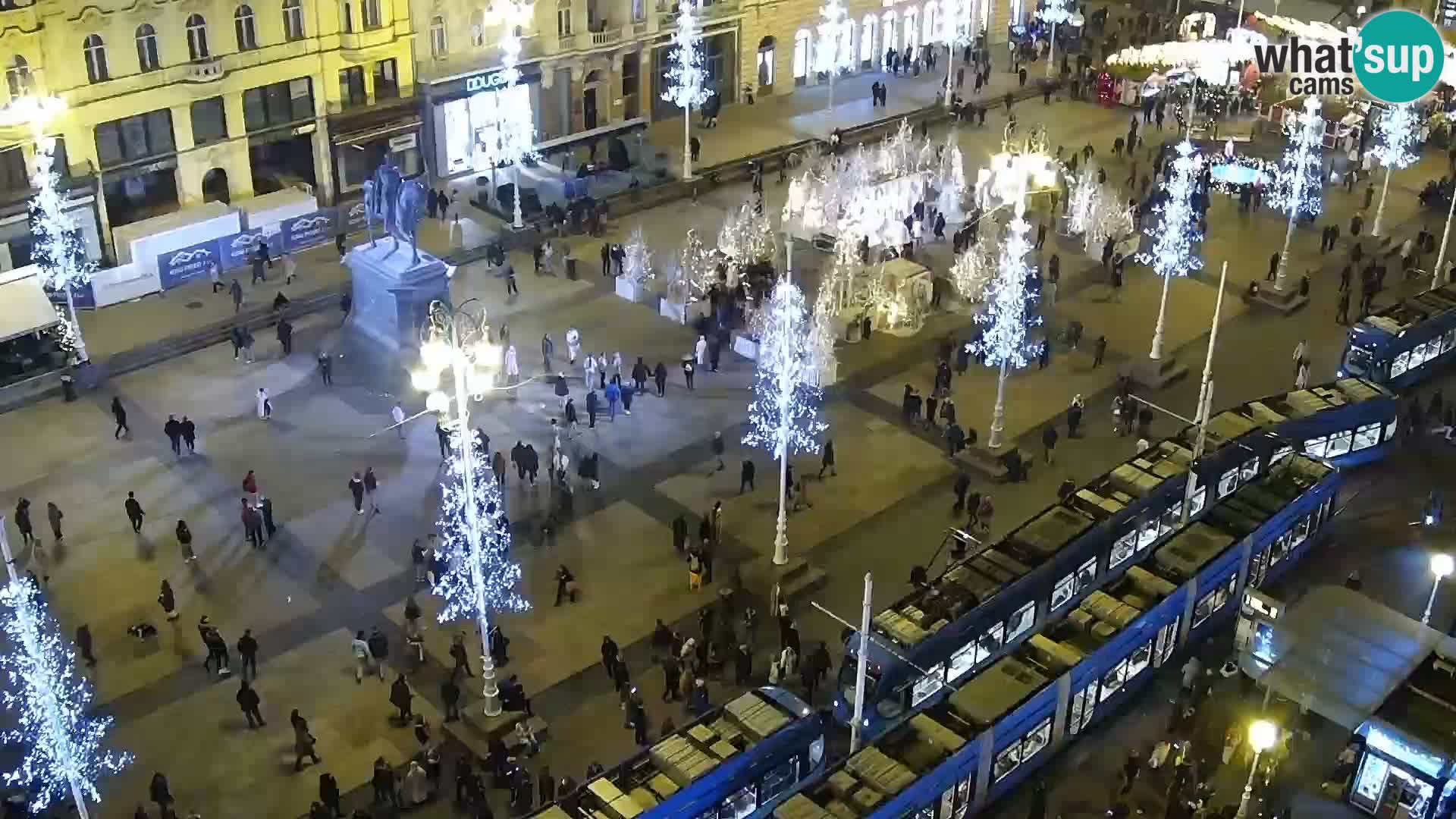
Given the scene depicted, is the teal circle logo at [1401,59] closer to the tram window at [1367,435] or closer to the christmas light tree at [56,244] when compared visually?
the tram window at [1367,435]

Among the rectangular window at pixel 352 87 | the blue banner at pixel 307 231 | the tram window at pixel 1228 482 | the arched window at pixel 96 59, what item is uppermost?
the arched window at pixel 96 59

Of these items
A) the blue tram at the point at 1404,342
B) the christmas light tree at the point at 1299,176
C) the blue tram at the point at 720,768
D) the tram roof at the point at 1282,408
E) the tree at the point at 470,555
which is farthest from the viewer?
the christmas light tree at the point at 1299,176

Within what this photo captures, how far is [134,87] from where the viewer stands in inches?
1882

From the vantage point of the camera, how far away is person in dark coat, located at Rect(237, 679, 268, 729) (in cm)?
2967

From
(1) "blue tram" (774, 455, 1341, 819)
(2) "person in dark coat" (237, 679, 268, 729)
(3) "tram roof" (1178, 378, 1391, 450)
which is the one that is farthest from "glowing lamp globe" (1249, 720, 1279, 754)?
(2) "person in dark coat" (237, 679, 268, 729)

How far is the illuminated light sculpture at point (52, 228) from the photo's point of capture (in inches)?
1705

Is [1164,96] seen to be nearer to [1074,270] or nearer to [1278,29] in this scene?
[1278,29]

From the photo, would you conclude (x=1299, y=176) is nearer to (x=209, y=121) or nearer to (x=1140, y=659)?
(x=1140, y=659)

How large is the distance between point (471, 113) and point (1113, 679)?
36.3 metres

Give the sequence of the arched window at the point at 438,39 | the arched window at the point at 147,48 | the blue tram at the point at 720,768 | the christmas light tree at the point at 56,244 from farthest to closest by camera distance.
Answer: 1. the arched window at the point at 438,39
2. the arched window at the point at 147,48
3. the christmas light tree at the point at 56,244
4. the blue tram at the point at 720,768

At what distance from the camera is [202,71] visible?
1918 inches

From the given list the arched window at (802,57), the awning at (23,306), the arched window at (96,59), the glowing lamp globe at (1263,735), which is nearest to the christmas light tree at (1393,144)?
the arched window at (802,57)

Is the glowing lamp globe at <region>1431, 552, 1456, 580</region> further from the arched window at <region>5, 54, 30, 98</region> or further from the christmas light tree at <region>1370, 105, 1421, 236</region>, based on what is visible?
the arched window at <region>5, 54, 30, 98</region>

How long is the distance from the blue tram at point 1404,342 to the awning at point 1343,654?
12.2 metres
